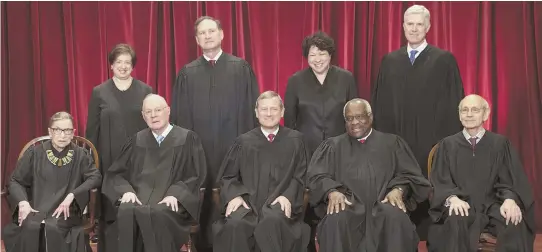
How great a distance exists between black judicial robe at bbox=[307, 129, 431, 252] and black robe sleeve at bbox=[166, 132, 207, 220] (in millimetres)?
842

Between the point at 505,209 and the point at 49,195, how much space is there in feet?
10.9

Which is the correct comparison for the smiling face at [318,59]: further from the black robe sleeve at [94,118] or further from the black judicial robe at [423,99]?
the black robe sleeve at [94,118]

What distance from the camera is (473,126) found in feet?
17.4

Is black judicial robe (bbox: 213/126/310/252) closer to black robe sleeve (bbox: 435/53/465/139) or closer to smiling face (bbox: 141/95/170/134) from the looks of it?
smiling face (bbox: 141/95/170/134)

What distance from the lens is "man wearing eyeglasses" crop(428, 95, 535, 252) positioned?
4941 mm

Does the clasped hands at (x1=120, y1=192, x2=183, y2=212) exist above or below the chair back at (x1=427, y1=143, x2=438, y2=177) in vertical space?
below

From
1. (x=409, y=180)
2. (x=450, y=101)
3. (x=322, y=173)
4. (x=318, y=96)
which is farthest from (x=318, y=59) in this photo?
(x=409, y=180)

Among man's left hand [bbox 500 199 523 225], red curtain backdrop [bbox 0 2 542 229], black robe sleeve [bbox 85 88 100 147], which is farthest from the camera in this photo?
red curtain backdrop [bbox 0 2 542 229]

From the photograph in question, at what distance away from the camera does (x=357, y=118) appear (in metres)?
5.27

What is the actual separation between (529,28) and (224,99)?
3095 mm

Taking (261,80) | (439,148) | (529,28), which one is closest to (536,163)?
(529,28)

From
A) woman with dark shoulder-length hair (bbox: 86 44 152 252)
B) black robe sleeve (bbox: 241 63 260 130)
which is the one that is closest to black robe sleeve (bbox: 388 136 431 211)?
black robe sleeve (bbox: 241 63 260 130)

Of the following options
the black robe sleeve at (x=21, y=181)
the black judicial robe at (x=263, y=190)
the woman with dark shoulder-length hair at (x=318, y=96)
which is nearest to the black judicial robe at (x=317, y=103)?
the woman with dark shoulder-length hair at (x=318, y=96)

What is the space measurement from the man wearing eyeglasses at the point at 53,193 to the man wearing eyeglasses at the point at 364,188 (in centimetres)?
171
